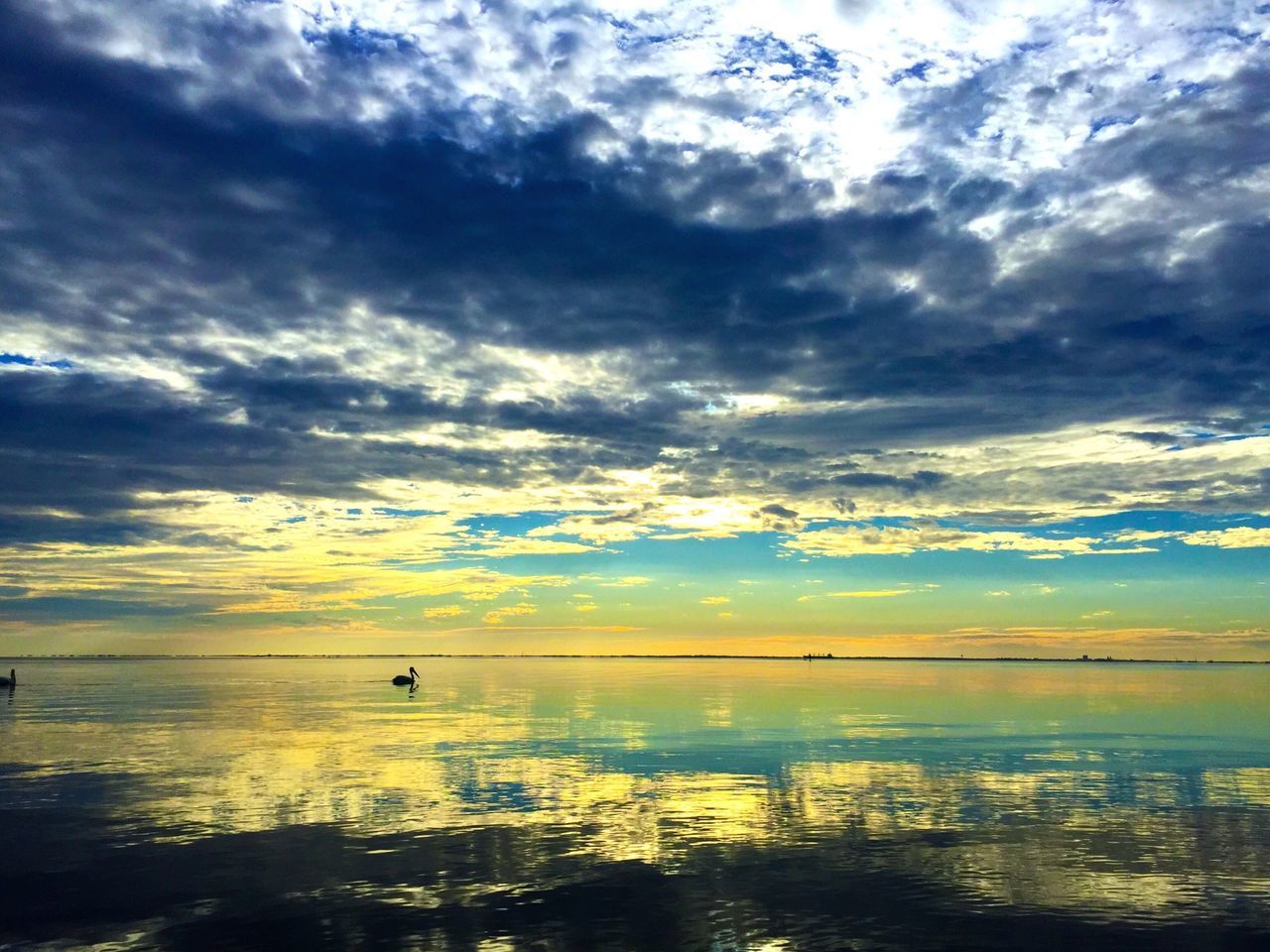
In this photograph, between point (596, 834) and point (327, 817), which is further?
point (327, 817)

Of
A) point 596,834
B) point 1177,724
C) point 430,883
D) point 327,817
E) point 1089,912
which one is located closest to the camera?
point 1089,912

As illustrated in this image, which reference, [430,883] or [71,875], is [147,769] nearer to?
[71,875]

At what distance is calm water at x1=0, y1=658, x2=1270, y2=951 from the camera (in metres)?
20.5

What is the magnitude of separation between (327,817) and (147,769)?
15.8 metres

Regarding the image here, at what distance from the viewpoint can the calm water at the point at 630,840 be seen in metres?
20.5

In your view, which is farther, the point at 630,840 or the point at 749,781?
the point at 749,781

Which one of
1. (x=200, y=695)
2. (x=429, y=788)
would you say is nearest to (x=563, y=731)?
(x=429, y=788)

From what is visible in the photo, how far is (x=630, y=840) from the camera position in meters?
28.7

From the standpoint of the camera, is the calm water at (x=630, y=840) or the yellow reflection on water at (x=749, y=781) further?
the yellow reflection on water at (x=749, y=781)

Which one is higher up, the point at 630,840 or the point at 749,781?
the point at 749,781

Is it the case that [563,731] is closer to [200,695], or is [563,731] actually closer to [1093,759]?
[1093,759]

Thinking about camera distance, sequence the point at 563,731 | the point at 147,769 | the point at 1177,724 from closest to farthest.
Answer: the point at 147,769, the point at 563,731, the point at 1177,724

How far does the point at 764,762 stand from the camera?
45.9m

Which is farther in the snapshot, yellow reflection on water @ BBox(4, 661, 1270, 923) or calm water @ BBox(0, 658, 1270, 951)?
yellow reflection on water @ BBox(4, 661, 1270, 923)
